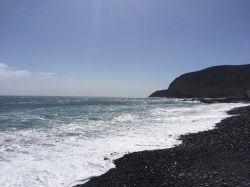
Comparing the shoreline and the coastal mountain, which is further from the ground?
the coastal mountain

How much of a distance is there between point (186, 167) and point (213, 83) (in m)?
145

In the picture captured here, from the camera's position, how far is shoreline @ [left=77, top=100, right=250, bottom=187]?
29.4ft

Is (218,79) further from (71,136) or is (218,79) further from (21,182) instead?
(21,182)

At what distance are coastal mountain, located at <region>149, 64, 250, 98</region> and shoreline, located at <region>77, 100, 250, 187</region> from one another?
417 feet

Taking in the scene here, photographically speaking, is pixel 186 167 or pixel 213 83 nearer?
pixel 186 167

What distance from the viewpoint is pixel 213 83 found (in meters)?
149

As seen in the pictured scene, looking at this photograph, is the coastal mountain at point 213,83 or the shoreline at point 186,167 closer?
the shoreline at point 186,167

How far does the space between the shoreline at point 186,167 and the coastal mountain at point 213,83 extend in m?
127

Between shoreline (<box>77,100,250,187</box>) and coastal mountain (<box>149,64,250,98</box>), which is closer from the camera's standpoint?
shoreline (<box>77,100,250,187</box>)

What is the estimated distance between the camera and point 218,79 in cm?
14988

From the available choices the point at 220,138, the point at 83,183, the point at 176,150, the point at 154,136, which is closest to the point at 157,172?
the point at 83,183

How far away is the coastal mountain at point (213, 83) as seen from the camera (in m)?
140

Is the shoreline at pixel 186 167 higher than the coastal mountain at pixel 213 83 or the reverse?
the reverse

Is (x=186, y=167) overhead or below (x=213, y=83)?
below
